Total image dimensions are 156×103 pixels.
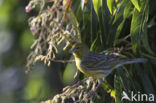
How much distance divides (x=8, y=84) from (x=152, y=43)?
259 centimetres

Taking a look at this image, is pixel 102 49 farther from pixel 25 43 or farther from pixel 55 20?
pixel 25 43

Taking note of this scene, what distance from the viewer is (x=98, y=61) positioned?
9.00 ft

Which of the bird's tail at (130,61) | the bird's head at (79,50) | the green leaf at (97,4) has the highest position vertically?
the green leaf at (97,4)

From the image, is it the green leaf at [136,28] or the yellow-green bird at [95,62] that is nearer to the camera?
the green leaf at [136,28]

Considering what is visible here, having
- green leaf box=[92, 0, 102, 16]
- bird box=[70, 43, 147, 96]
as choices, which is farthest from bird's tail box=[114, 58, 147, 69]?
green leaf box=[92, 0, 102, 16]

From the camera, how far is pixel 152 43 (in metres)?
3.08

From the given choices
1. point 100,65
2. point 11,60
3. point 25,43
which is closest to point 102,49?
point 100,65

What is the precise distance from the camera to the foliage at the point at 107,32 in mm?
2416

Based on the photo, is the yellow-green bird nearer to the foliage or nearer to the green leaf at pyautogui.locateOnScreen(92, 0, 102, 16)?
the foliage

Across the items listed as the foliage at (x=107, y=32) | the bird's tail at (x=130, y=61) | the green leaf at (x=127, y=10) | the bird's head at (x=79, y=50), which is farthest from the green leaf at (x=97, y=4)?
the bird's tail at (x=130, y=61)

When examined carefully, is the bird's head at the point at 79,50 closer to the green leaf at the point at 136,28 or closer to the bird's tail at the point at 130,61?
the bird's tail at the point at 130,61

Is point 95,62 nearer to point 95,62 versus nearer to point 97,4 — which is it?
point 95,62

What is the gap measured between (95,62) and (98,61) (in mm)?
53

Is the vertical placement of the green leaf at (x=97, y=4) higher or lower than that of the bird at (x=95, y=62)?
higher
